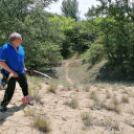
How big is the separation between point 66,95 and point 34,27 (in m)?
14.3

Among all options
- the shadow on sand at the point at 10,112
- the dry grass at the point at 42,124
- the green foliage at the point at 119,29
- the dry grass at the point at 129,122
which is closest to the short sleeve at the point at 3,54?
the shadow on sand at the point at 10,112

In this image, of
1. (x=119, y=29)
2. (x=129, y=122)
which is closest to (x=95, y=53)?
(x=119, y=29)

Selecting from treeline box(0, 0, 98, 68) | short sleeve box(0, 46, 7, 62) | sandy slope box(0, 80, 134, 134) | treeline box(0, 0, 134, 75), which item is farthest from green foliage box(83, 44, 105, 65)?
short sleeve box(0, 46, 7, 62)

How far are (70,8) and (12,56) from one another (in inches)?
1992

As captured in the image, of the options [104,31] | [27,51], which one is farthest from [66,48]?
[27,51]

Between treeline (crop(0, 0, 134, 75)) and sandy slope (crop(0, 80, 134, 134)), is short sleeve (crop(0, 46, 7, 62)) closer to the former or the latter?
sandy slope (crop(0, 80, 134, 134))

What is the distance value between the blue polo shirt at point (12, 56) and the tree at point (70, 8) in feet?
163

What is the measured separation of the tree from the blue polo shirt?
49.6m

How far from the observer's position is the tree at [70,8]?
50.2 metres

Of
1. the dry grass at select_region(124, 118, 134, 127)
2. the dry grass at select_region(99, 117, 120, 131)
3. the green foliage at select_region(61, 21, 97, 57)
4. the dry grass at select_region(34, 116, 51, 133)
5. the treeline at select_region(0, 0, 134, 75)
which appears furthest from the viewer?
the green foliage at select_region(61, 21, 97, 57)

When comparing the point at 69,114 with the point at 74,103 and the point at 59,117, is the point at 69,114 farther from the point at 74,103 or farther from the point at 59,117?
the point at 74,103

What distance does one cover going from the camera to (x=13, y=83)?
3826mm

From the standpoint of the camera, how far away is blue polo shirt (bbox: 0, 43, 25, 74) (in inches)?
140

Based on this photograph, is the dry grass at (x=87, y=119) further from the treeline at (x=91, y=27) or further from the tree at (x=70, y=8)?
the tree at (x=70, y=8)
